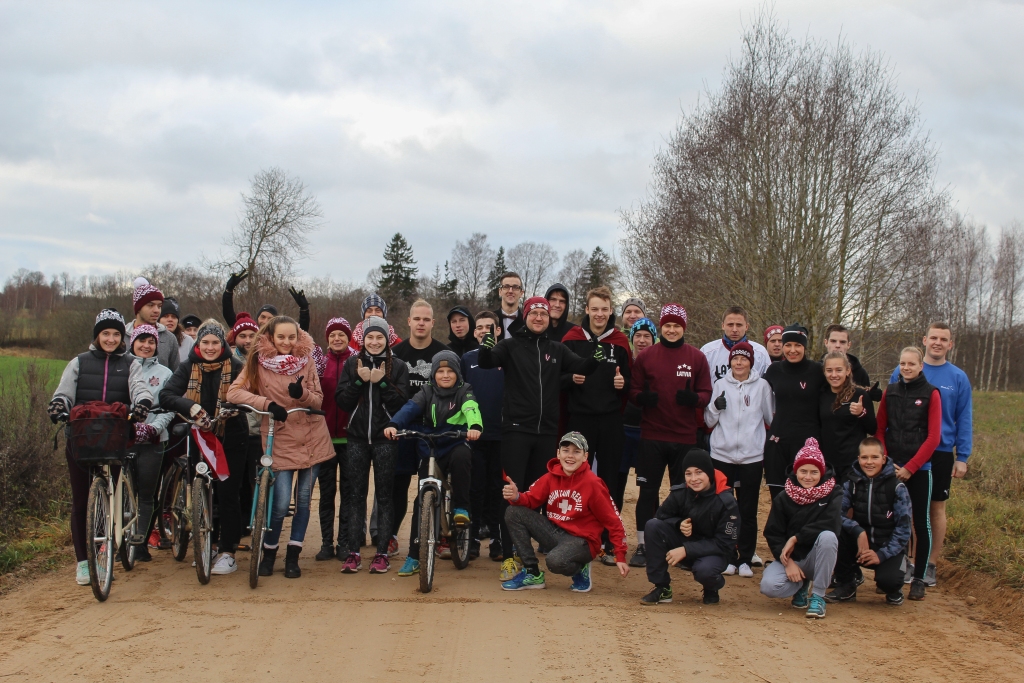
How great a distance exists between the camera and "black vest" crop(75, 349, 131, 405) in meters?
6.16

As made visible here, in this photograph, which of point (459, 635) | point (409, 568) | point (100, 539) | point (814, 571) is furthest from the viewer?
point (409, 568)

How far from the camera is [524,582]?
6.28 meters

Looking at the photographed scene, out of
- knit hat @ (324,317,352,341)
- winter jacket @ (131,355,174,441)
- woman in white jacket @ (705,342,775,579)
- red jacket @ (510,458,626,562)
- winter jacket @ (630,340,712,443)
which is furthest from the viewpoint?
knit hat @ (324,317,352,341)

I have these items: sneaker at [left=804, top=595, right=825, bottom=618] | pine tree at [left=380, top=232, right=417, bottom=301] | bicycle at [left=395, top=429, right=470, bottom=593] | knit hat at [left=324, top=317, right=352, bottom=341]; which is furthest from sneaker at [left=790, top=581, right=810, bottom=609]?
pine tree at [left=380, top=232, right=417, bottom=301]

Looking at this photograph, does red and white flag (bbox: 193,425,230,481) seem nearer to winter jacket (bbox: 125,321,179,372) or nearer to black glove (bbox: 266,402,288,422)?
black glove (bbox: 266,402,288,422)

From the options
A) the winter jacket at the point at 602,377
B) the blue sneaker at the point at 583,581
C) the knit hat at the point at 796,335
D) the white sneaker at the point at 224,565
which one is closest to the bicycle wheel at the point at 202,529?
the white sneaker at the point at 224,565

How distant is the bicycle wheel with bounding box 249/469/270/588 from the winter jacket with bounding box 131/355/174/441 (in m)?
0.97

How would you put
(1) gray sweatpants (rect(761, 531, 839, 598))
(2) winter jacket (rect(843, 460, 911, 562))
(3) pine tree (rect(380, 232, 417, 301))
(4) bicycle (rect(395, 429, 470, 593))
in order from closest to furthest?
(1) gray sweatpants (rect(761, 531, 839, 598))
(4) bicycle (rect(395, 429, 470, 593))
(2) winter jacket (rect(843, 460, 911, 562))
(3) pine tree (rect(380, 232, 417, 301))

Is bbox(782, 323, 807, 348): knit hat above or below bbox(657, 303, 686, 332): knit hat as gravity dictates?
below

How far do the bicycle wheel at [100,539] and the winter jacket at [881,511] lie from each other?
542 centimetres

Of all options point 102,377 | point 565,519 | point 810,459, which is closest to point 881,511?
point 810,459

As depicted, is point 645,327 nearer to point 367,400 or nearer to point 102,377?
point 367,400

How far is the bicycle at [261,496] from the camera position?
6047mm

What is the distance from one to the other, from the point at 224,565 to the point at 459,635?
253 cm
